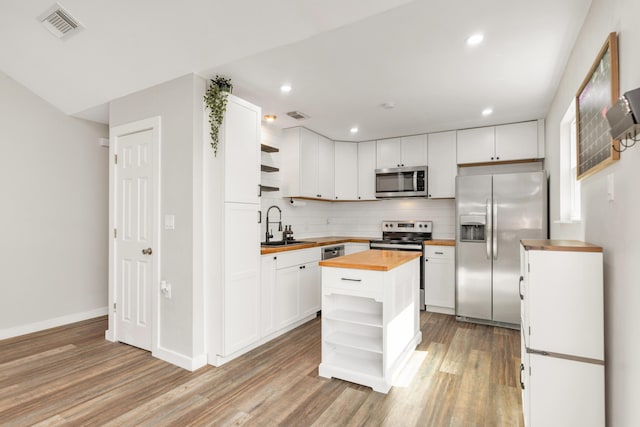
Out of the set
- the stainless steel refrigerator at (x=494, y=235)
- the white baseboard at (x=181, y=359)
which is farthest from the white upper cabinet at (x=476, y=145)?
the white baseboard at (x=181, y=359)

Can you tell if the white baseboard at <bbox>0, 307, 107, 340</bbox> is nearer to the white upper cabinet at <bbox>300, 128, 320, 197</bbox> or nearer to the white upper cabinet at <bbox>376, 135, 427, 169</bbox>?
the white upper cabinet at <bbox>300, 128, 320, 197</bbox>

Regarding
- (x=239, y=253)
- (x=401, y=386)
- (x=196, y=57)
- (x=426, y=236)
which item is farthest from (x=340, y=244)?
(x=196, y=57)

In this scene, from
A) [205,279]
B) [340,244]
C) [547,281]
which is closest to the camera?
[547,281]

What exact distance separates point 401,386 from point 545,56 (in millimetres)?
2772

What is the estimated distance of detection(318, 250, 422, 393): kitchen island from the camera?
2.43 metres

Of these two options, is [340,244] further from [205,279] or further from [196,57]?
[196,57]

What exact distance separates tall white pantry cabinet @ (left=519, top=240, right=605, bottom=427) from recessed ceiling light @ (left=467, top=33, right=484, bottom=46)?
1.52m

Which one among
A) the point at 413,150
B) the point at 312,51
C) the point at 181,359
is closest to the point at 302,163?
the point at 413,150

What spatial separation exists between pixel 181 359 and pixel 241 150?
1.90 metres

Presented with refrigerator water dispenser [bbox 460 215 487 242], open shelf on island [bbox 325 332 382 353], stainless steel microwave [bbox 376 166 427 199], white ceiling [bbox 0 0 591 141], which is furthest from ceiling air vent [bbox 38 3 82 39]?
refrigerator water dispenser [bbox 460 215 487 242]

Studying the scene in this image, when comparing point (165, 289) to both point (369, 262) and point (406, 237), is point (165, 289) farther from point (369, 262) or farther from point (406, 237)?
point (406, 237)

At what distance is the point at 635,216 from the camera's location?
1283mm

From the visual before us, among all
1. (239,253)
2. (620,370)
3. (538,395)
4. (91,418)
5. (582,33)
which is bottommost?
(91,418)

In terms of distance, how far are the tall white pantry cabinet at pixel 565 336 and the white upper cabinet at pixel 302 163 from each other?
10.6 feet
